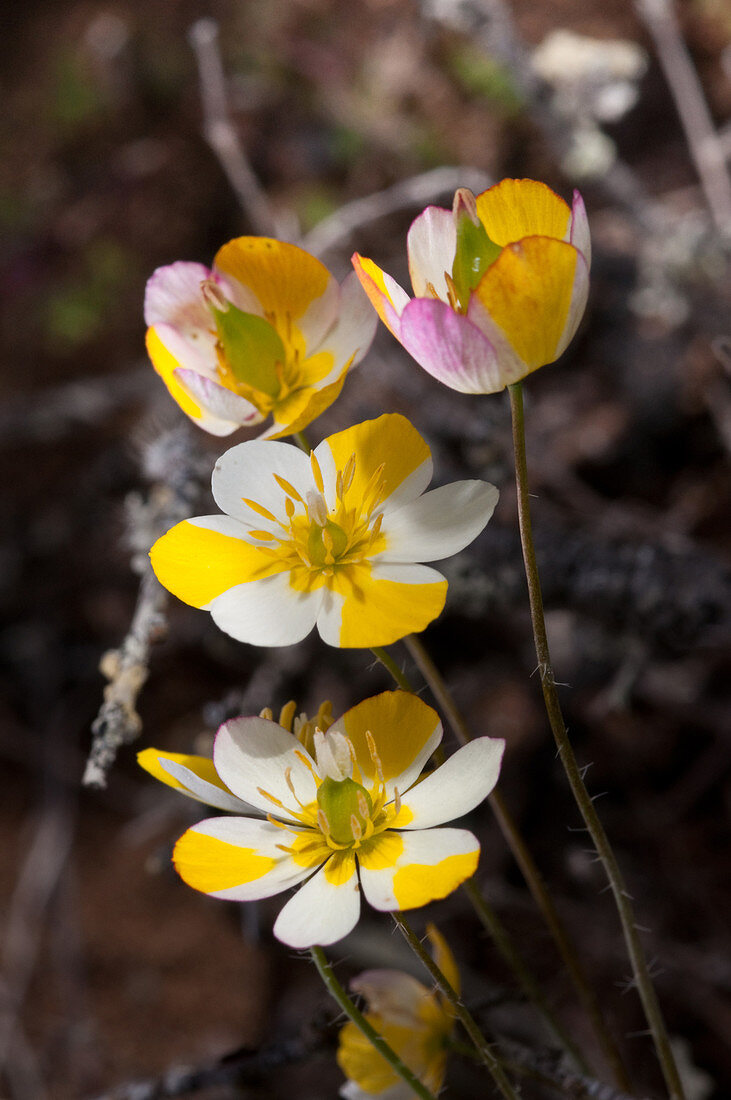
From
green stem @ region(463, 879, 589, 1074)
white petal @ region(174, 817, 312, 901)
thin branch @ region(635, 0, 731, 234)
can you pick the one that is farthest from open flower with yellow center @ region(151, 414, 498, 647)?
thin branch @ region(635, 0, 731, 234)

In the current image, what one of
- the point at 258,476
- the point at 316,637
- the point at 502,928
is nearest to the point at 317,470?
the point at 258,476

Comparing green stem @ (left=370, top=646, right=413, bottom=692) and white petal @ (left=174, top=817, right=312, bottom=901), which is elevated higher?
green stem @ (left=370, top=646, right=413, bottom=692)

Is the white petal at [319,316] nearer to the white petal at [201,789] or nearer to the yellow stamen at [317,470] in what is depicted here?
the yellow stamen at [317,470]

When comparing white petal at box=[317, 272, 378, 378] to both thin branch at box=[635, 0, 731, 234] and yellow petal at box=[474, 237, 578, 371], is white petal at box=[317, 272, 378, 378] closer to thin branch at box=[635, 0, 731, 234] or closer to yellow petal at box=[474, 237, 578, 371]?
yellow petal at box=[474, 237, 578, 371]

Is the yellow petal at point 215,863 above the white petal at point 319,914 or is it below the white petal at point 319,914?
above

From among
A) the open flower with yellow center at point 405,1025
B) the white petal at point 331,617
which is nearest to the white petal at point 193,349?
the white petal at point 331,617
